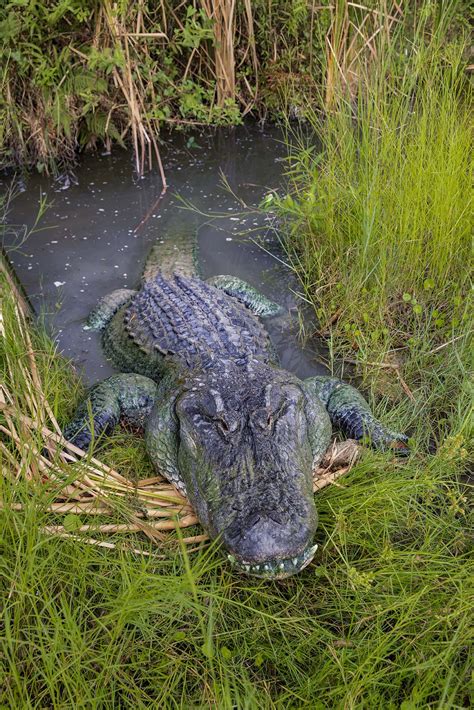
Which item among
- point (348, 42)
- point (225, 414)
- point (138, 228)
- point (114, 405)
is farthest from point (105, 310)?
point (348, 42)

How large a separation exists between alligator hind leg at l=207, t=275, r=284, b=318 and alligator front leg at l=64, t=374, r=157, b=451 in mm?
1233

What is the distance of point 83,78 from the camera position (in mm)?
5711

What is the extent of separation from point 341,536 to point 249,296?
2.47 meters

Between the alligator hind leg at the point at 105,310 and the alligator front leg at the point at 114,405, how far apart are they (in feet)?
3.02

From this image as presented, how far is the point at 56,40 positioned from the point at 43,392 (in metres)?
4.23

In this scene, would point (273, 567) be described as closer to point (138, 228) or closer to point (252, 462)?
point (252, 462)

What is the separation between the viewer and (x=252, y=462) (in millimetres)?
2617

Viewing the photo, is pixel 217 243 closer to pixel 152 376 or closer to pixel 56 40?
pixel 152 376

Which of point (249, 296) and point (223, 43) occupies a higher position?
point (223, 43)

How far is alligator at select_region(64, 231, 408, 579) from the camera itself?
235 cm

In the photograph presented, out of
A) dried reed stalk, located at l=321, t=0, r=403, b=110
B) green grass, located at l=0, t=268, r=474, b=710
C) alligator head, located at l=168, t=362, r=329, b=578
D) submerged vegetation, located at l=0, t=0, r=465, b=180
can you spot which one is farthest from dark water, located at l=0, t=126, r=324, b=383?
green grass, located at l=0, t=268, r=474, b=710

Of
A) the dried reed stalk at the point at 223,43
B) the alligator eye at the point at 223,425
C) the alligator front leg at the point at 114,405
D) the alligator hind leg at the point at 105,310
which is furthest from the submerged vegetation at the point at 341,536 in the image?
the dried reed stalk at the point at 223,43

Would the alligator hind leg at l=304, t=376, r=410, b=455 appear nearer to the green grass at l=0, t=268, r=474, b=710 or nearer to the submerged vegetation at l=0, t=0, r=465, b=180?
the green grass at l=0, t=268, r=474, b=710

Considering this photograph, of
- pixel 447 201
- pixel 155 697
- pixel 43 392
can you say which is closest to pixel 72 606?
pixel 155 697
